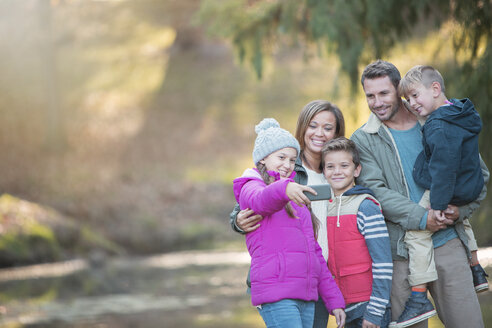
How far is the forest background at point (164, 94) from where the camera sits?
22.6 ft

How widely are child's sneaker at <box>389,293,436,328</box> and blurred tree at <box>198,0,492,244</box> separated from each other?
2.99 meters

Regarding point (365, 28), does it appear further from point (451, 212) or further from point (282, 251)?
point (282, 251)

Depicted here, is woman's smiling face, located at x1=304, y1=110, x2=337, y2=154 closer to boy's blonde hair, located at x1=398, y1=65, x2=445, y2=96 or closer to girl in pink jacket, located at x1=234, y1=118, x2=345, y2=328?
girl in pink jacket, located at x1=234, y1=118, x2=345, y2=328

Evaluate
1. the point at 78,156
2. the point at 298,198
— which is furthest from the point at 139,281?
the point at 78,156

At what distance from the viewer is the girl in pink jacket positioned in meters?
3.04

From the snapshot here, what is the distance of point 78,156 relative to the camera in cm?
1858

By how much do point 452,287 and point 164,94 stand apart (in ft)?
65.9

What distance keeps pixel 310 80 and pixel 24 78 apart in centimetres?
941

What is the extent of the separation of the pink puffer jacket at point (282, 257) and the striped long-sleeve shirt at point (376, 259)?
0.49 ft

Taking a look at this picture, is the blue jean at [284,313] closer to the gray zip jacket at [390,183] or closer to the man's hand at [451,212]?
the gray zip jacket at [390,183]

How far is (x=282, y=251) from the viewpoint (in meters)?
3.08

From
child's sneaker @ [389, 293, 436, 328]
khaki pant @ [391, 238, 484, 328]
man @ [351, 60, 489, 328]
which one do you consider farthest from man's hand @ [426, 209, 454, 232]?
child's sneaker @ [389, 293, 436, 328]

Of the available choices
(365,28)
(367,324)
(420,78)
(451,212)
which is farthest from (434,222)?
(365,28)

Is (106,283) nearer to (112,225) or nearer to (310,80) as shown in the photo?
(112,225)
